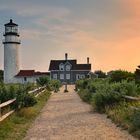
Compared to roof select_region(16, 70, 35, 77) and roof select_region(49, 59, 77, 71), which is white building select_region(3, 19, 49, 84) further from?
roof select_region(49, 59, 77, 71)

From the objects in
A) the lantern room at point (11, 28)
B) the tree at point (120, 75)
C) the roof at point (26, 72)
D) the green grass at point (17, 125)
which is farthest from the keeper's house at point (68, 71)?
the green grass at point (17, 125)

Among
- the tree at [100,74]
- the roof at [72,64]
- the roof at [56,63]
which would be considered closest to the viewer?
the tree at [100,74]

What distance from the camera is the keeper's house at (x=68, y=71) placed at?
10375cm

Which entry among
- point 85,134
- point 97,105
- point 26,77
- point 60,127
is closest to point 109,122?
point 60,127

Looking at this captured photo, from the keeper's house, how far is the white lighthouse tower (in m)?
21.2

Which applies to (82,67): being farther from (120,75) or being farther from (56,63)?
(120,75)

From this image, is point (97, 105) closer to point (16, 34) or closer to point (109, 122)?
point (109, 122)

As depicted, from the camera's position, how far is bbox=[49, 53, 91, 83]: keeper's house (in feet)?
340

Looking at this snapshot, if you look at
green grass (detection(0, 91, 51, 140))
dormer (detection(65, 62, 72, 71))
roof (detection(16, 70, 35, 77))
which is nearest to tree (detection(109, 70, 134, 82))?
green grass (detection(0, 91, 51, 140))

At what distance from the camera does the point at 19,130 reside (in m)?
14.2

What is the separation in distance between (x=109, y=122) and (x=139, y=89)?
5.28 meters

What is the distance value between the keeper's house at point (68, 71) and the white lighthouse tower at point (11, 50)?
21.2 m

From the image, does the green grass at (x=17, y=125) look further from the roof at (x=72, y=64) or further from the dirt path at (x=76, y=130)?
the roof at (x=72, y=64)

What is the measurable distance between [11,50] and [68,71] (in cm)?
2454
